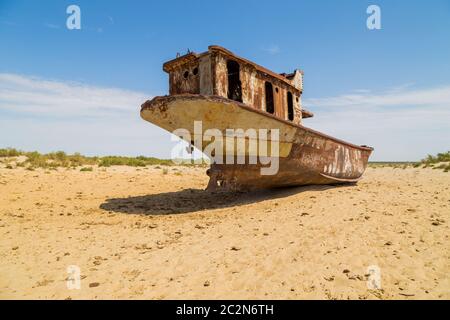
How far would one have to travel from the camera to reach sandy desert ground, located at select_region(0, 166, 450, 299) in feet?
8.73

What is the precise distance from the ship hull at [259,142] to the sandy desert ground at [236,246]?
1.85ft

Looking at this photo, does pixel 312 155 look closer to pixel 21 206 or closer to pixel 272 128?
pixel 272 128

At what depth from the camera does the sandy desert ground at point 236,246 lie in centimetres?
266

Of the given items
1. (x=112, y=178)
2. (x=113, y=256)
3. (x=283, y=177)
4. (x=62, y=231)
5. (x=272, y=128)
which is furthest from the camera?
(x=112, y=178)

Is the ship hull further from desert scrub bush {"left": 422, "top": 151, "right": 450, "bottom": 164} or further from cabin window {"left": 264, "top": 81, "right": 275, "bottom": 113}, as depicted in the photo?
desert scrub bush {"left": 422, "top": 151, "right": 450, "bottom": 164}

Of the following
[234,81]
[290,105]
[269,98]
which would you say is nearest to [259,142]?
[234,81]

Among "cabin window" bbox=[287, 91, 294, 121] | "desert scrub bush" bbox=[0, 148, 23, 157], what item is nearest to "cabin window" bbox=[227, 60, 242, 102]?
"cabin window" bbox=[287, 91, 294, 121]

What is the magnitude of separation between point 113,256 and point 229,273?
1.49m

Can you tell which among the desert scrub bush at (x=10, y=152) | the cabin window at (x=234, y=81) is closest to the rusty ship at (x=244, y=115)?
the cabin window at (x=234, y=81)

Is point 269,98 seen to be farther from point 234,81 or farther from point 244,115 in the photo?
point 244,115

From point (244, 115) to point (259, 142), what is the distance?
2.59 feet
